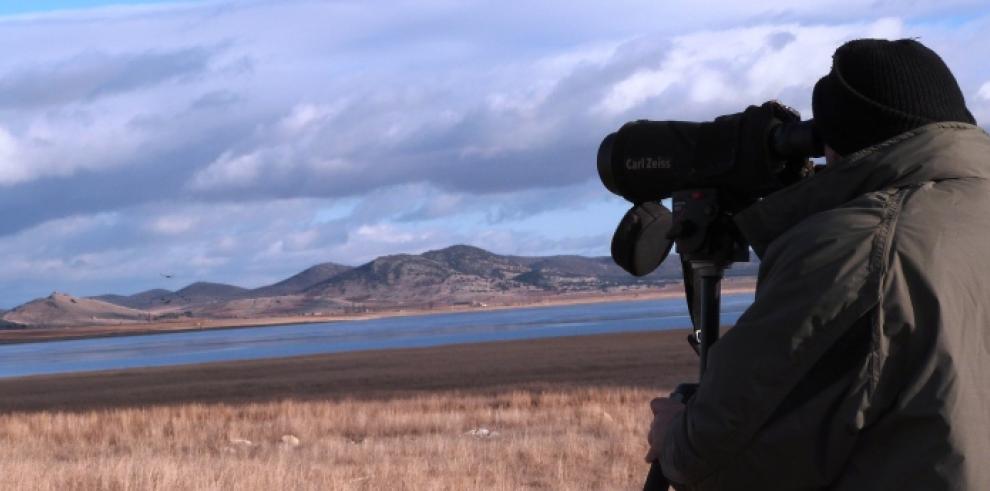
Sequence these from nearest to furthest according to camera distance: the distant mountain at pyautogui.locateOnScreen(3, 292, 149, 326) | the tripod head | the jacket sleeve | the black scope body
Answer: the jacket sleeve, the black scope body, the tripod head, the distant mountain at pyautogui.locateOnScreen(3, 292, 149, 326)

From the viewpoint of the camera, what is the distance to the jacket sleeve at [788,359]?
1834mm

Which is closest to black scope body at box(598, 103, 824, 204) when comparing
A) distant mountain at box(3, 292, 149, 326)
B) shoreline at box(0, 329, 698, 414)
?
shoreline at box(0, 329, 698, 414)

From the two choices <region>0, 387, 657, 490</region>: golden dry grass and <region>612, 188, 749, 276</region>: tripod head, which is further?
<region>0, 387, 657, 490</region>: golden dry grass

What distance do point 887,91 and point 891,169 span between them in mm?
128

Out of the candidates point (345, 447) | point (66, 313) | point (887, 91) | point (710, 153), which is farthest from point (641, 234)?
point (66, 313)

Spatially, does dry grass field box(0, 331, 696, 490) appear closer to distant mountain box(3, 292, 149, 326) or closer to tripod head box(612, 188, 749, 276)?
tripod head box(612, 188, 749, 276)

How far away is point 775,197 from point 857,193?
124 mm

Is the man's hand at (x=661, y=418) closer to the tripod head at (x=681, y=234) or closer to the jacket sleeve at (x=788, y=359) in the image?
the jacket sleeve at (x=788, y=359)

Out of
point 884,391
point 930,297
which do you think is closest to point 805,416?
point 884,391

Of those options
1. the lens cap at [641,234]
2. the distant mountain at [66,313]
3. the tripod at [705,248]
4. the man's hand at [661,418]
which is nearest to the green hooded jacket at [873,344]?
the man's hand at [661,418]

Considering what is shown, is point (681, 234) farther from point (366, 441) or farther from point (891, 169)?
point (366, 441)

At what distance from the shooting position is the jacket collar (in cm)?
193

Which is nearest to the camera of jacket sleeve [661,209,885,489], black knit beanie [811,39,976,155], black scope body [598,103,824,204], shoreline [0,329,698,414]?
jacket sleeve [661,209,885,489]

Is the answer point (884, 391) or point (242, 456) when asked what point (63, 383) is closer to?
point (242, 456)
